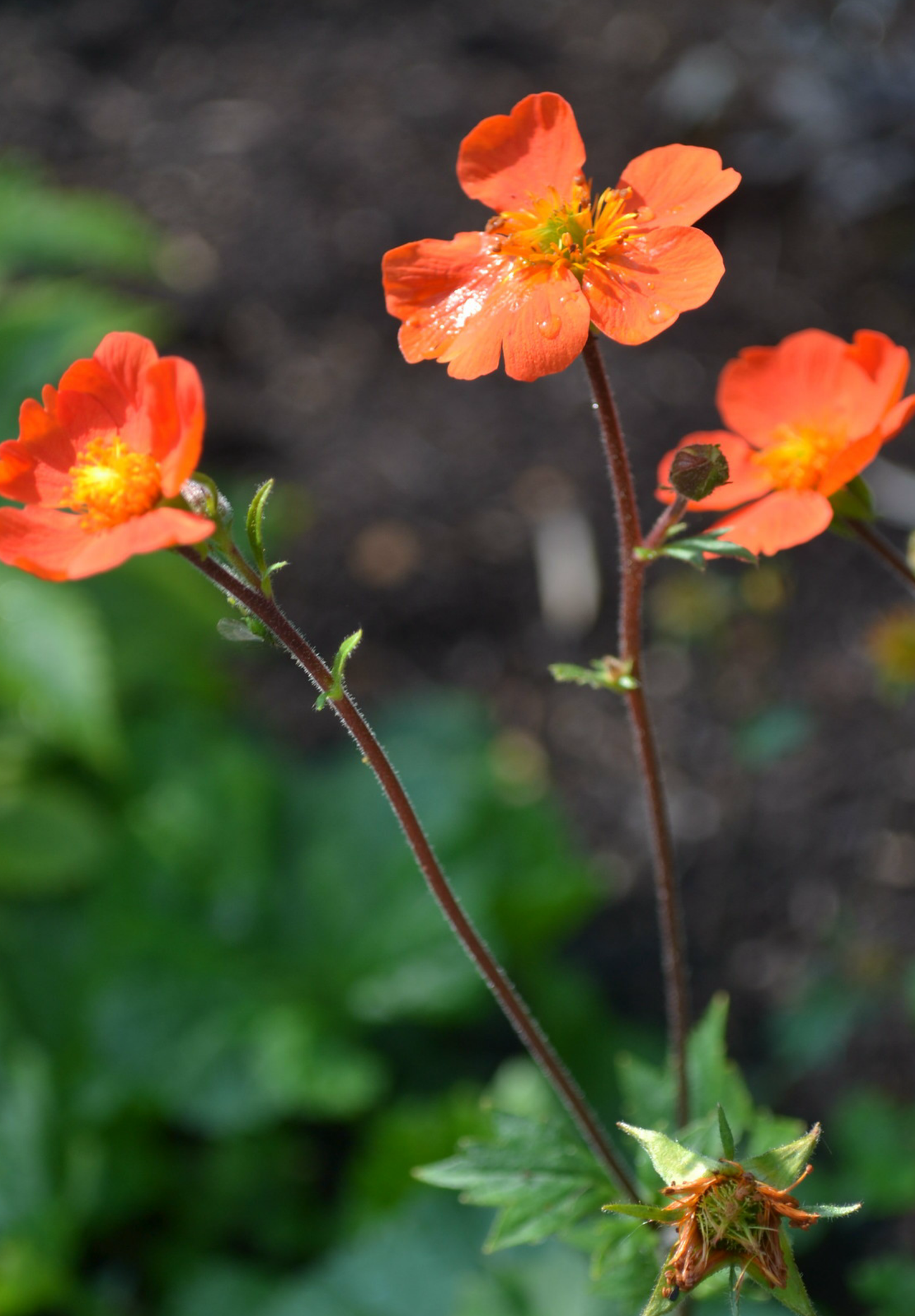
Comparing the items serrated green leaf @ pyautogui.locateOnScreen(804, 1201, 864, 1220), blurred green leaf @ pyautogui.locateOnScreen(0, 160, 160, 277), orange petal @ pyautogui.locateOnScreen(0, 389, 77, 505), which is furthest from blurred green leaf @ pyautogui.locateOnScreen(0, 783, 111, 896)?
serrated green leaf @ pyautogui.locateOnScreen(804, 1201, 864, 1220)

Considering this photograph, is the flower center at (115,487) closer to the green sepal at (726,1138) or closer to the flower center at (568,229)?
the flower center at (568,229)

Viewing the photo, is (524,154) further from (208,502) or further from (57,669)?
(57,669)

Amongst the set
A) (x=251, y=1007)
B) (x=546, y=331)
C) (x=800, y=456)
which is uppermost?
(x=546, y=331)

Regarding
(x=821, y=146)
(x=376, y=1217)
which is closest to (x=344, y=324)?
(x=821, y=146)

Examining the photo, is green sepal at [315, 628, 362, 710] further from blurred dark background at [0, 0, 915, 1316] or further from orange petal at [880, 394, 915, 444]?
blurred dark background at [0, 0, 915, 1316]

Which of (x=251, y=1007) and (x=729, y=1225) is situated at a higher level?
(x=729, y=1225)

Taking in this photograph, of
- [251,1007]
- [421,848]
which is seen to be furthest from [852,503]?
[251,1007]

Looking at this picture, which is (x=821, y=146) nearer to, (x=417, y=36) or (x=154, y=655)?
(x=417, y=36)
